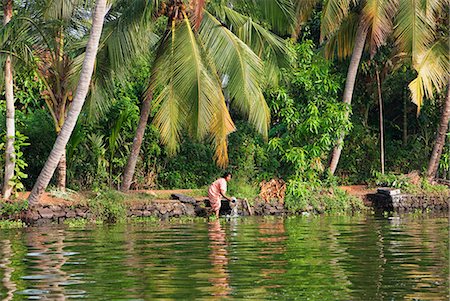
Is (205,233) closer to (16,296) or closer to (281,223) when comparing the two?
(281,223)

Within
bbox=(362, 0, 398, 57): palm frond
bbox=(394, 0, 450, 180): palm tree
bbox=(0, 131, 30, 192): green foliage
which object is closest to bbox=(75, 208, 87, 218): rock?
bbox=(0, 131, 30, 192): green foliage

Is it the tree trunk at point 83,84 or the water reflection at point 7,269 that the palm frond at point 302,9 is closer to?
the tree trunk at point 83,84

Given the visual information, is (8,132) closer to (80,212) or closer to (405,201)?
(80,212)

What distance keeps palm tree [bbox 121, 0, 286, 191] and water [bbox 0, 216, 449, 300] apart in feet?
7.97

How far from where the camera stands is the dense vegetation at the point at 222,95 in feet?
67.2

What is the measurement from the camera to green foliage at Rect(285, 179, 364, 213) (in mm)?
23969

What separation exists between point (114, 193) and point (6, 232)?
4.44m

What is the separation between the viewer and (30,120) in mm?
23141

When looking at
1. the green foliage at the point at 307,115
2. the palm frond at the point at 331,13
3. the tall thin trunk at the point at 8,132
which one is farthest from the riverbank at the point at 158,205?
the palm frond at the point at 331,13

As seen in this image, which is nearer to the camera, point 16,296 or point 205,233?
point 16,296

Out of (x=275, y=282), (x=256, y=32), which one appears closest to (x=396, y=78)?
(x=256, y=32)

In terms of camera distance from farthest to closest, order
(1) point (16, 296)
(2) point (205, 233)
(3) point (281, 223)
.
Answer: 1. (3) point (281, 223)
2. (2) point (205, 233)
3. (1) point (16, 296)

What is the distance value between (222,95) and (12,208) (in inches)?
199

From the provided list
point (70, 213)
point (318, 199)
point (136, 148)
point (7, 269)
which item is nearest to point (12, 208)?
point (70, 213)
